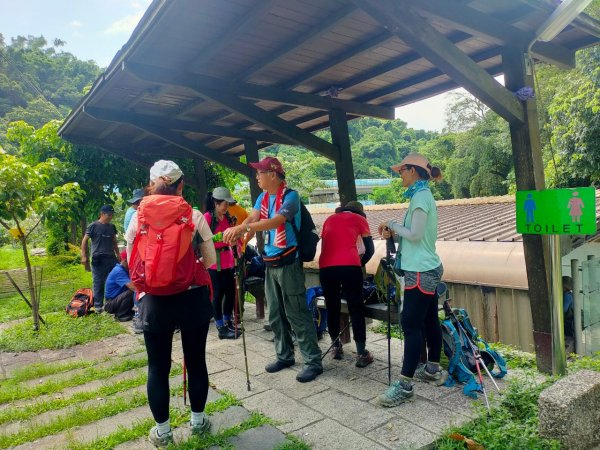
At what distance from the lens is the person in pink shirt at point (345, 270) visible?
3924 mm

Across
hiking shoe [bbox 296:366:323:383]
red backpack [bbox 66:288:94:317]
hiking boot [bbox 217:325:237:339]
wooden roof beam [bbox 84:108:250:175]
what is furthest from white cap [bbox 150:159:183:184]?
red backpack [bbox 66:288:94:317]

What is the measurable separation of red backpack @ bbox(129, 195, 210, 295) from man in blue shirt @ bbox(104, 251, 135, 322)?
4.21 metres

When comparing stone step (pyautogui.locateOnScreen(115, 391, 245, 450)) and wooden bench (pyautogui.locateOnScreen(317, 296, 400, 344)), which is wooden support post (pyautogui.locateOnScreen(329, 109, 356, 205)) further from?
stone step (pyautogui.locateOnScreen(115, 391, 245, 450))

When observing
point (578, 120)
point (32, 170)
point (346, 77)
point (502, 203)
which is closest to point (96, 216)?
point (32, 170)

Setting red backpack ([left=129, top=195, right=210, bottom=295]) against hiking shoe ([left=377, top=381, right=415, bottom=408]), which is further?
hiking shoe ([left=377, top=381, right=415, bottom=408])

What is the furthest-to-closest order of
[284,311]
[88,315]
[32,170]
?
[88,315] → [32,170] → [284,311]

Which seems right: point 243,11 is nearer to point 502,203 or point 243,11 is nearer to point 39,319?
point 39,319

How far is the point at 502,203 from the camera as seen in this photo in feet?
41.9

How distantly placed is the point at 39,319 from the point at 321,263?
16.1 ft

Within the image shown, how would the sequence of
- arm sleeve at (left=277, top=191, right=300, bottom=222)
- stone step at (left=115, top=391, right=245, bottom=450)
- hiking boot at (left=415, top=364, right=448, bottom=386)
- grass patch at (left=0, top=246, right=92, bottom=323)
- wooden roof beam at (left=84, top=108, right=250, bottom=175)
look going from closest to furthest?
stone step at (left=115, top=391, right=245, bottom=450)
hiking boot at (left=415, top=364, right=448, bottom=386)
arm sleeve at (left=277, top=191, right=300, bottom=222)
wooden roof beam at (left=84, top=108, right=250, bottom=175)
grass patch at (left=0, top=246, right=92, bottom=323)

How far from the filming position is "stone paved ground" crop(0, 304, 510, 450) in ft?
9.09

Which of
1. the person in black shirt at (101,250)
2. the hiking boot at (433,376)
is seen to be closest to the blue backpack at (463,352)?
the hiking boot at (433,376)

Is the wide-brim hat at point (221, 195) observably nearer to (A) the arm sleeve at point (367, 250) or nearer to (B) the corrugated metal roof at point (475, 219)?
(A) the arm sleeve at point (367, 250)

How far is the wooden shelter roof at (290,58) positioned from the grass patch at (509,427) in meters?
2.19
